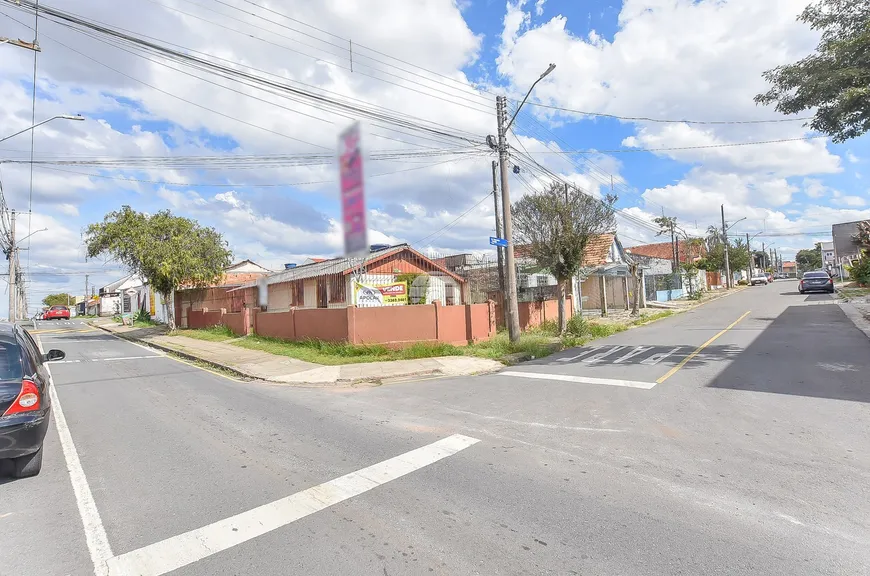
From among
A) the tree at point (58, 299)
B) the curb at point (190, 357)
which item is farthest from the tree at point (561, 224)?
the tree at point (58, 299)

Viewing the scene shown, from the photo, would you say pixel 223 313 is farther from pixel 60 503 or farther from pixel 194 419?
pixel 60 503

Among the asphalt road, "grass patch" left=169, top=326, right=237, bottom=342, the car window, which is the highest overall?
the car window

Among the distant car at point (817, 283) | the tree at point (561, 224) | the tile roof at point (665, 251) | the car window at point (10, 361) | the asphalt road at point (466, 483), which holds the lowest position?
the asphalt road at point (466, 483)

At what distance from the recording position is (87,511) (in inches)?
165

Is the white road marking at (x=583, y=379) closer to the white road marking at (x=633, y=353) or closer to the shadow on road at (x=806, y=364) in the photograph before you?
the shadow on road at (x=806, y=364)

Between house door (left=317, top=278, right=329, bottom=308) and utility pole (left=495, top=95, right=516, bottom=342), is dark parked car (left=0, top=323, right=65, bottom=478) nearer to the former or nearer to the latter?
utility pole (left=495, top=95, right=516, bottom=342)

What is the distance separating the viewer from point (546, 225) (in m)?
17.8

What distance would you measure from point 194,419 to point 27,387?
2.90m

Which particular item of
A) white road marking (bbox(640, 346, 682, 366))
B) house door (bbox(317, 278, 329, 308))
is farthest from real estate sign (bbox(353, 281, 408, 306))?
white road marking (bbox(640, 346, 682, 366))

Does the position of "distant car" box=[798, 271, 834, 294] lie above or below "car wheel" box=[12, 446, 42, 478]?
above

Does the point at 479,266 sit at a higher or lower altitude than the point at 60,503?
higher

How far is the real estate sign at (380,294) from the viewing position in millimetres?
16062

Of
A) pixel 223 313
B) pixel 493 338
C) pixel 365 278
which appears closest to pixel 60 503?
pixel 365 278

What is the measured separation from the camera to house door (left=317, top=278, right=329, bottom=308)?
62.4 feet
